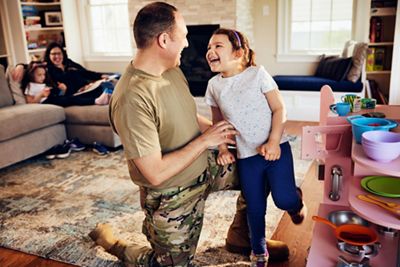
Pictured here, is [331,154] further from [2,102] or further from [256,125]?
[2,102]

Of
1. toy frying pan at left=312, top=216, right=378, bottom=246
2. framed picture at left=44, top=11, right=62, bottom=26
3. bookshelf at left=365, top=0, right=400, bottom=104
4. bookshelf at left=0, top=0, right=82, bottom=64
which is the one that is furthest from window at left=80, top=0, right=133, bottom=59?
toy frying pan at left=312, top=216, right=378, bottom=246

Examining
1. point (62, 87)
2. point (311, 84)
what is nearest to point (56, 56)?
point (62, 87)

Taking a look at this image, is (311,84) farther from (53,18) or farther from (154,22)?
(53,18)

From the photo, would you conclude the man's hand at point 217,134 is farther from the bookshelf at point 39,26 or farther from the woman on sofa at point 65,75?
the bookshelf at point 39,26

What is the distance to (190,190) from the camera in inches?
68.1

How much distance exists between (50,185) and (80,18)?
3.89 metres

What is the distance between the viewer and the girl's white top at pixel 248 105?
1755mm

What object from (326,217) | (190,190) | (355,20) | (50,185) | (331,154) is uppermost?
(355,20)

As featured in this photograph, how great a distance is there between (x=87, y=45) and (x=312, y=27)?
3.49 meters

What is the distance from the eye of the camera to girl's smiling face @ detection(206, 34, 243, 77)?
1.75 m

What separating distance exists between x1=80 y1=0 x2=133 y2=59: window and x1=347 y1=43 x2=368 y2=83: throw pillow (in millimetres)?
3232

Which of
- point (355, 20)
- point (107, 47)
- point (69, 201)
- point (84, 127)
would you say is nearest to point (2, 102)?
point (84, 127)

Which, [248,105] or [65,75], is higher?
[248,105]

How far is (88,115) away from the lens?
4047mm
